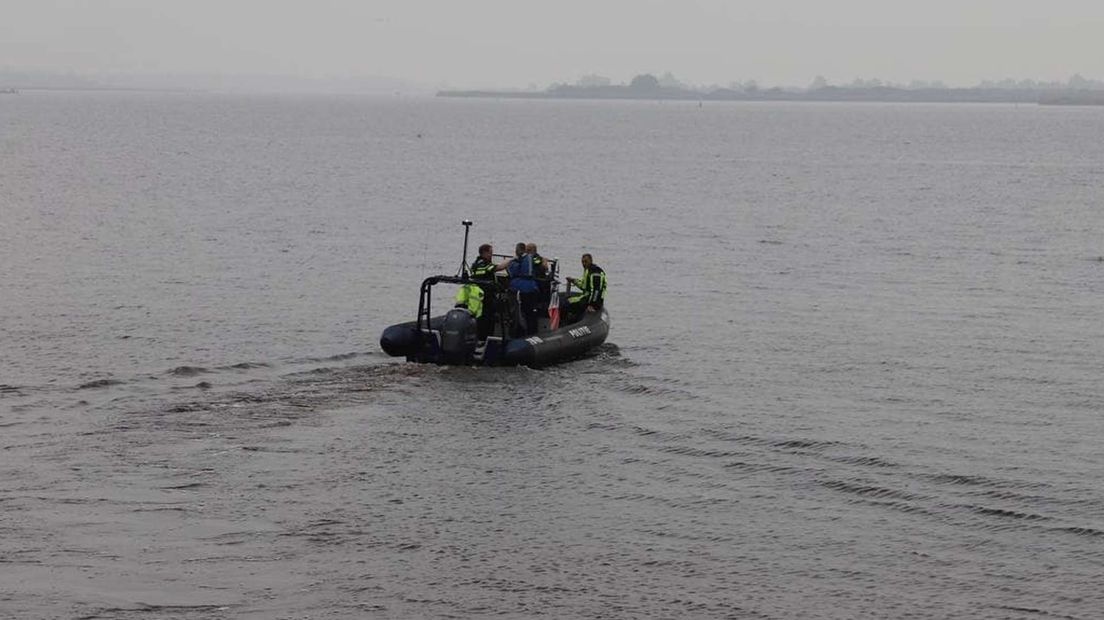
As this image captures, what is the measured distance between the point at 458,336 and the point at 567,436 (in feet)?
11.7

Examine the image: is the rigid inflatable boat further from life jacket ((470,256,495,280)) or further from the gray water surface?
the gray water surface

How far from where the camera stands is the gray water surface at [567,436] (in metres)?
14.1

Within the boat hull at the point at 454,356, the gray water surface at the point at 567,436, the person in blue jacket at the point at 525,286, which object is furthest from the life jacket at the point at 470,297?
the gray water surface at the point at 567,436

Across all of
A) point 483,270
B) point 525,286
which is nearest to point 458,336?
point 483,270

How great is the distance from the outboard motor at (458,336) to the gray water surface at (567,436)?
29 centimetres

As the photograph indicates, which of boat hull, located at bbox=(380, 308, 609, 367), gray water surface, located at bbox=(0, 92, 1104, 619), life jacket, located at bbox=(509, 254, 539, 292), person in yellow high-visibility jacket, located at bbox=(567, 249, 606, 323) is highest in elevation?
life jacket, located at bbox=(509, 254, 539, 292)

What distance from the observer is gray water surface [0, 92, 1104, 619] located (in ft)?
46.2

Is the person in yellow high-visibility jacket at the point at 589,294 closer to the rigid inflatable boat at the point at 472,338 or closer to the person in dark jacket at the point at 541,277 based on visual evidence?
the person in dark jacket at the point at 541,277

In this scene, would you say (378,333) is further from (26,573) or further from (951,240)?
→ (951,240)

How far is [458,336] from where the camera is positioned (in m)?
22.7

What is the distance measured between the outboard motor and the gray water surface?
289 millimetres

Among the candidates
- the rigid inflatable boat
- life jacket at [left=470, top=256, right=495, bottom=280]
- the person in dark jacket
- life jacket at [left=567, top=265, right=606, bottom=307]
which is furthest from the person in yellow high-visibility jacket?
life jacket at [left=470, top=256, right=495, bottom=280]

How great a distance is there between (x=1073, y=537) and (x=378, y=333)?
47.6 feet

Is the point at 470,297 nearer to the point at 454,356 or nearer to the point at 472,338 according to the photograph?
the point at 472,338
